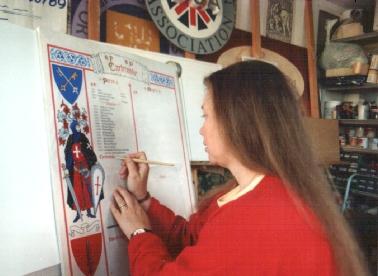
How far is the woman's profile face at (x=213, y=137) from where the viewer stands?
885mm

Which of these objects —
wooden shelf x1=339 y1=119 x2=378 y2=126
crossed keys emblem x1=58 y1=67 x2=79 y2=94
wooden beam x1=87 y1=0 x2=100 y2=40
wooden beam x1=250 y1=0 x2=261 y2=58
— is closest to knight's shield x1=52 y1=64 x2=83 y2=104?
crossed keys emblem x1=58 y1=67 x2=79 y2=94

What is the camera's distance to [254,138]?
0.83 m

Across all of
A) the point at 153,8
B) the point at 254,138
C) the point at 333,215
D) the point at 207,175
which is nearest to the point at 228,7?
the point at 153,8

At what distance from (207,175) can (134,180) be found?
0.80 metres

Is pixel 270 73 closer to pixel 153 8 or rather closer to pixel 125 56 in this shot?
pixel 125 56

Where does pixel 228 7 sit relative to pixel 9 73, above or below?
above

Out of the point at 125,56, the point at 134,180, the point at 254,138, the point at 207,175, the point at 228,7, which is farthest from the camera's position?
the point at 228,7

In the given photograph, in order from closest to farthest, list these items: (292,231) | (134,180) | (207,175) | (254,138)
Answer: (292,231) < (254,138) < (134,180) < (207,175)

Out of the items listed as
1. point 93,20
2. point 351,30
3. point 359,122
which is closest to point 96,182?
point 93,20

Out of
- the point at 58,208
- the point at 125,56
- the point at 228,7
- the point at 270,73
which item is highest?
the point at 228,7

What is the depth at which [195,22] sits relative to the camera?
1786mm

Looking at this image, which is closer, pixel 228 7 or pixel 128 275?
pixel 128 275

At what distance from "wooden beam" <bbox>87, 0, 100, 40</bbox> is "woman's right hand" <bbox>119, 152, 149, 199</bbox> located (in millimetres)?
671

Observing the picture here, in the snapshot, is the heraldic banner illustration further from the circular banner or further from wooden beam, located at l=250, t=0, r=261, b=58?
wooden beam, located at l=250, t=0, r=261, b=58
